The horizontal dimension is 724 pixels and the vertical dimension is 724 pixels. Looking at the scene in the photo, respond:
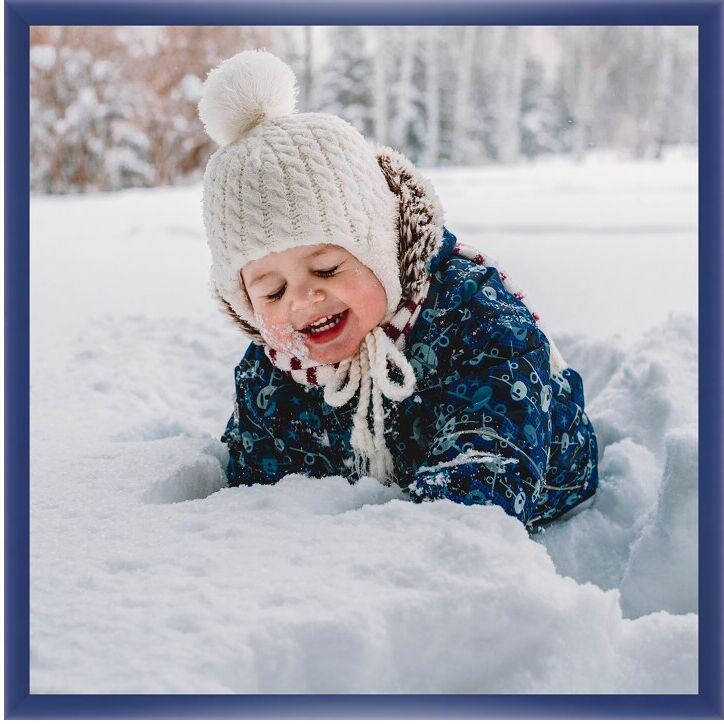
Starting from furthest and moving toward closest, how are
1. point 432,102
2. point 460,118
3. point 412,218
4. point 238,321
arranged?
point 460,118 → point 432,102 → point 238,321 → point 412,218

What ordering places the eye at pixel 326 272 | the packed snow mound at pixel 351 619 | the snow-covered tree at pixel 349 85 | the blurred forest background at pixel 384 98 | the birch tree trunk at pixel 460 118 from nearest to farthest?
the packed snow mound at pixel 351 619 → the eye at pixel 326 272 → the snow-covered tree at pixel 349 85 → the blurred forest background at pixel 384 98 → the birch tree trunk at pixel 460 118

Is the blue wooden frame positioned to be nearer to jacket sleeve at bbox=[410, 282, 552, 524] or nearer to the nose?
jacket sleeve at bbox=[410, 282, 552, 524]

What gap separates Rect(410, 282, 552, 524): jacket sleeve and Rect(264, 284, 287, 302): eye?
0.75ft

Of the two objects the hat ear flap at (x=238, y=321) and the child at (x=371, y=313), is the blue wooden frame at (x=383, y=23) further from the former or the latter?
the hat ear flap at (x=238, y=321)

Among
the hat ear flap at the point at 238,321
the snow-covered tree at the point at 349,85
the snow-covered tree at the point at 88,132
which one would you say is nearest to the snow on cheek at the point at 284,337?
the hat ear flap at the point at 238,321

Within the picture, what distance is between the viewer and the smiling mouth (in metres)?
1.24

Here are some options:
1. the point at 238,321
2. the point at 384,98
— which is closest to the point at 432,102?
the point at 384,98

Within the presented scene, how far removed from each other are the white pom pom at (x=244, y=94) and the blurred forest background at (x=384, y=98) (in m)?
2.48

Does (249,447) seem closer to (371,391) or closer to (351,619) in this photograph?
(371,391)

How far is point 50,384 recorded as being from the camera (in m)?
1.86

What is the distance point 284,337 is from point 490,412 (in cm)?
31

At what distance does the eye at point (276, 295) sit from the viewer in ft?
4.02

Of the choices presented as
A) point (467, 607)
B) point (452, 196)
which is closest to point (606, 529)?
point (467, 607)

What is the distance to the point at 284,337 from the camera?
49.1 inches
